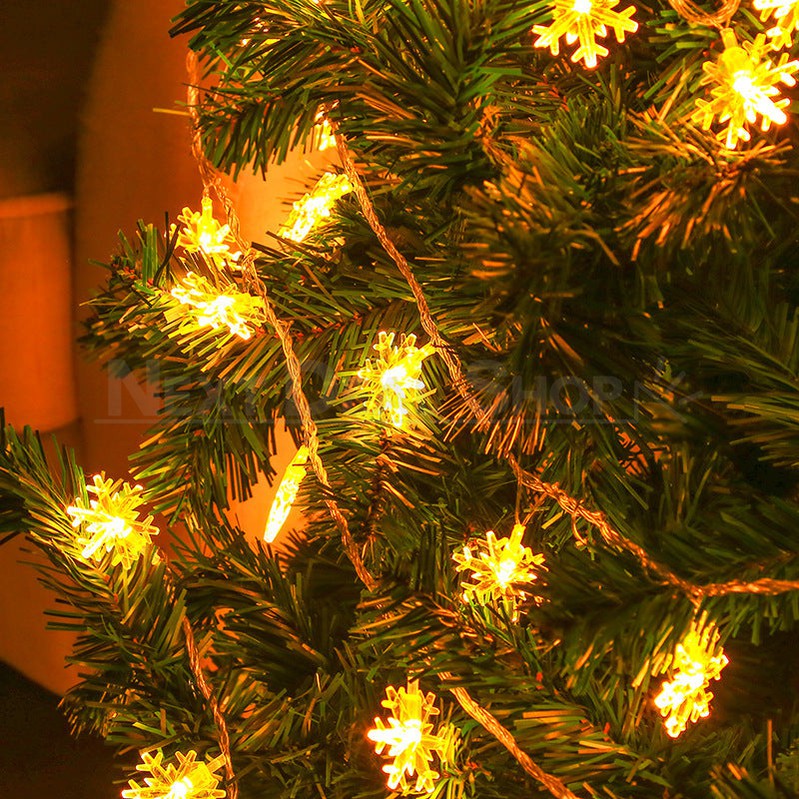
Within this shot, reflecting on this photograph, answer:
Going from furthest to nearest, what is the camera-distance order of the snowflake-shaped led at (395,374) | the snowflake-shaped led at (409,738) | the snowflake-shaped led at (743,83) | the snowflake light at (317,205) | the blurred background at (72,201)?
the blurred background at (72,201)
the snowflake light at (317,205)
the snowflake-shaped led at (395,374)
the snowflake-shaped led at (409,738)
the snowflake-shaped led at (743,83)

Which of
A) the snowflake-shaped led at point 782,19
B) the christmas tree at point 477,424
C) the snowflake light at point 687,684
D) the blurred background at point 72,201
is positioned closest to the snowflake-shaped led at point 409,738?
the christmas tree at point 477,424

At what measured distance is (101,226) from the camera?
978 mm

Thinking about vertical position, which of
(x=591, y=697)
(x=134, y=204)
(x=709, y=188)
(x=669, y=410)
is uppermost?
(x=134, y=204)

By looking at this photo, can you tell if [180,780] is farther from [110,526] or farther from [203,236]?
[203,236]

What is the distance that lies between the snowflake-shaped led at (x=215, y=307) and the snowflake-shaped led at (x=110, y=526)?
0.37ft

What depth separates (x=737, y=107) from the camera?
335mm

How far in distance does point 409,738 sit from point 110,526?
206 millimetres

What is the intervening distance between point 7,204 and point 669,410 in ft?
2.53

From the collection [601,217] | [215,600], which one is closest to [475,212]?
[601,217]

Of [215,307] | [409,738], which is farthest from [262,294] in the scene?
[409,738]

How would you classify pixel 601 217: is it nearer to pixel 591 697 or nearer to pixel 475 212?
pixel 475 212

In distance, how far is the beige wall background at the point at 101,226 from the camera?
918 millimetres

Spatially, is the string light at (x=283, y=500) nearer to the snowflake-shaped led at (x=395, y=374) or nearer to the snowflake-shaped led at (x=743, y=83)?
the snowflake-shaped led at (x=395, y=374)

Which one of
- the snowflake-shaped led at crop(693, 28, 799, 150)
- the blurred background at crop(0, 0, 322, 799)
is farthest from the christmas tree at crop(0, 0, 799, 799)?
the blurred background at crop(0, 0, 322, 799)
